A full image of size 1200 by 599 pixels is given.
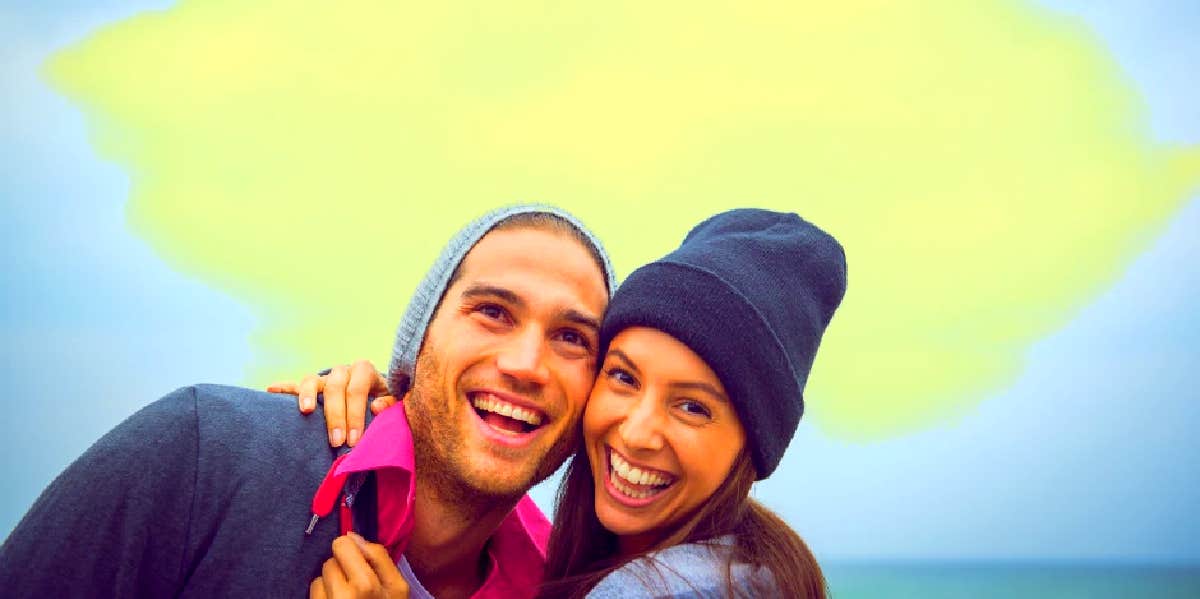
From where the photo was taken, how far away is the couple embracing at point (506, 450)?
8.95ft

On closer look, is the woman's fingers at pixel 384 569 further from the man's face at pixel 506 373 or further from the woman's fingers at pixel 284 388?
the woman's fingers at pixel 284 388

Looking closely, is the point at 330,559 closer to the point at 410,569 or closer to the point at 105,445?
the point at 410,569

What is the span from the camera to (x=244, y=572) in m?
2.74

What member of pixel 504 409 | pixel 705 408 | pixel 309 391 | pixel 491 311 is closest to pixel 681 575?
pixel 705 408

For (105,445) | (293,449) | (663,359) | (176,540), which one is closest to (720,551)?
(663,359)

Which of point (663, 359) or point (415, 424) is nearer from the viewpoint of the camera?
point (663, 359)

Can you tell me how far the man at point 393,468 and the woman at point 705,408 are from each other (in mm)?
270

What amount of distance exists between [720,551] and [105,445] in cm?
197

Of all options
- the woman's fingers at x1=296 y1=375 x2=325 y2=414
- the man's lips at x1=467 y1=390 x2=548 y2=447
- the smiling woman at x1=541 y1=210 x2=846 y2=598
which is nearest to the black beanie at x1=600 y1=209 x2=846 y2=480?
the smiling woman at x1=541 y1=210 x2=846 y2=598

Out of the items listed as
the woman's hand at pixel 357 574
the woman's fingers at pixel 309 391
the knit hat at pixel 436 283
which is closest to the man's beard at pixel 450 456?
the knit hat at pixel 436 283

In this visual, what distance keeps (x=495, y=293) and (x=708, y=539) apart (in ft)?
3.87

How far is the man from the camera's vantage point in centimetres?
265

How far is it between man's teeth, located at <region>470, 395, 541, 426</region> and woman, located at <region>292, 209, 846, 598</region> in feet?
0.70

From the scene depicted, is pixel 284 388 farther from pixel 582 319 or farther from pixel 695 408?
pixel 695 408
